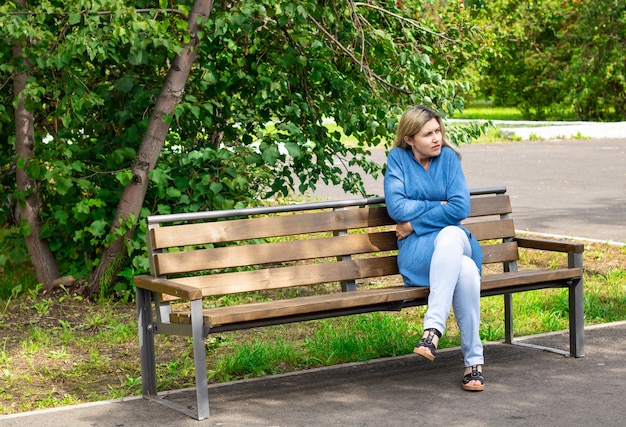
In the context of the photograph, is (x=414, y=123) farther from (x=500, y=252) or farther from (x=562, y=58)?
(x=562, y=58)

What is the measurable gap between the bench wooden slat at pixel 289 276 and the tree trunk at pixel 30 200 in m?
2.56

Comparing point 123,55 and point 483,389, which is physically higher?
point 123,55

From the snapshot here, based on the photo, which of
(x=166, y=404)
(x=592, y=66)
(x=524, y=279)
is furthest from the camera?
(x=592, y=66)

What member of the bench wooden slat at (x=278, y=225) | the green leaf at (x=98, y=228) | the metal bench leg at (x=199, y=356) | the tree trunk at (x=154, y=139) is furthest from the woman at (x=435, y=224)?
the green leaf at (x=98, y=228)

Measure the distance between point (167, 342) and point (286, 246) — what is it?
1235mm

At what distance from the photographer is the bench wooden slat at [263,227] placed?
5.04 m

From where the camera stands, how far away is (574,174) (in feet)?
53.9

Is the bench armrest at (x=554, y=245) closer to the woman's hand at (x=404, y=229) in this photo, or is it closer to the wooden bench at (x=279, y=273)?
the wooden bench at (x=279, y=273)

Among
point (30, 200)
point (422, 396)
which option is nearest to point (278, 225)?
point (422, 396)

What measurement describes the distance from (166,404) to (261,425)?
576 millimetres

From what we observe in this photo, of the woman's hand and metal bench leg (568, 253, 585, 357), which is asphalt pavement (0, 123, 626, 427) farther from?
the woman's hand

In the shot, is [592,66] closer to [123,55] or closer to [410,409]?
[123,55]

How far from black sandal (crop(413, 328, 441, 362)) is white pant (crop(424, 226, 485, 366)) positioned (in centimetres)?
5

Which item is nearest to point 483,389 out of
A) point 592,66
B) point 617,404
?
point 617,404
